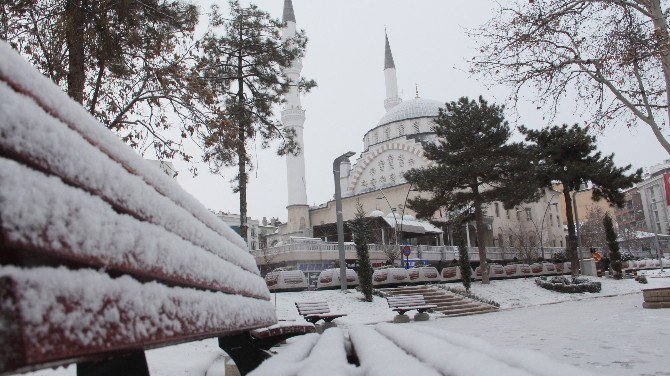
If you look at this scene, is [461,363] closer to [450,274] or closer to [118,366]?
[118,366]

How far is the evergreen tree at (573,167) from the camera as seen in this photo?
99.8 feet

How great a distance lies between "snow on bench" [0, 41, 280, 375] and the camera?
70 cm

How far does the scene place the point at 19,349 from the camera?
0.67 m

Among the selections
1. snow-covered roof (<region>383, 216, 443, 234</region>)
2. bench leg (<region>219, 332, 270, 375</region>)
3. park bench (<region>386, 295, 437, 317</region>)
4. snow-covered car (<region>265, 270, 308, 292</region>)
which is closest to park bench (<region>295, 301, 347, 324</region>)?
park bench (<region>386, 295, 437, 317</region>)

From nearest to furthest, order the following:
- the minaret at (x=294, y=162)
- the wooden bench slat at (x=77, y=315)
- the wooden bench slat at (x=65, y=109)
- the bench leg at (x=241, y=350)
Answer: the wooden bench slat at (x=77, y=315)
the wooden bench slat at (x=65, y=109)
the bench leg at (x=241, y=350)
the minaret at (x=294, y=162)

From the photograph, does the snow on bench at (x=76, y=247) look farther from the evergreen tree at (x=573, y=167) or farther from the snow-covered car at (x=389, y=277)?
the evergreen tree at (x=573, y=167)

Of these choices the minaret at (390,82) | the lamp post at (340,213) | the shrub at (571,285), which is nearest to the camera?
the lamp post at (340,213)

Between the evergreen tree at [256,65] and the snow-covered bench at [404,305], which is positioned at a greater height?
the evergreen tree at [256,65]

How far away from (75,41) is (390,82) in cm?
6941

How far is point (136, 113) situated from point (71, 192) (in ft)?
29.4

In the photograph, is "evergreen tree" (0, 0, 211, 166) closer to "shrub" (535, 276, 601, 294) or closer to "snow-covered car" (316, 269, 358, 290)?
"snow-covered car" (316, 269, 358, 290)

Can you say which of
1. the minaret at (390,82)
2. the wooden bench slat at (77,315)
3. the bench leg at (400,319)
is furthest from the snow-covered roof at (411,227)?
the minaret at (390,82)

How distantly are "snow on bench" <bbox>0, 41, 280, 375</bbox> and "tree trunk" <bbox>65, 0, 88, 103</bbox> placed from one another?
20.5 ft

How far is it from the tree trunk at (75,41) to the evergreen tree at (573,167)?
89.6ft
